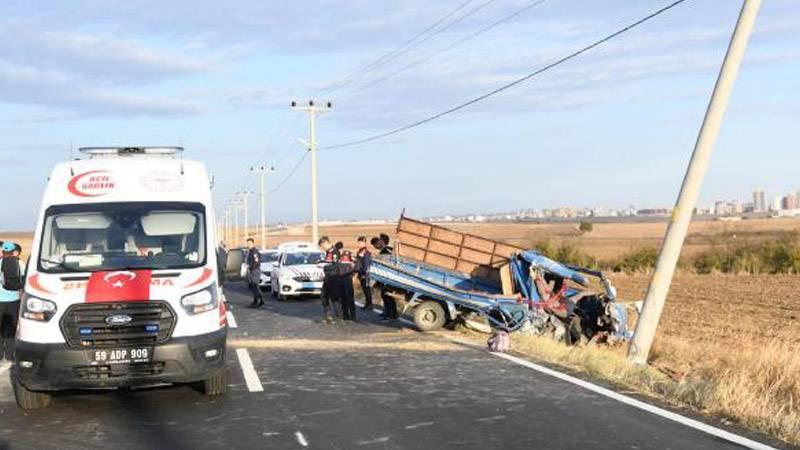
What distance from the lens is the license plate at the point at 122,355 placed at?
28.2ft

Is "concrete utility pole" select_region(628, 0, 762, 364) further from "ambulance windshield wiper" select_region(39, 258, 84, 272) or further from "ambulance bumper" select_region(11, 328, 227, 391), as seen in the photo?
"ambulance windshield wiper" select_region(39, 258, 84, 272)

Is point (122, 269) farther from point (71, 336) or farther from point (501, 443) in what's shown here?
point (501, 443)

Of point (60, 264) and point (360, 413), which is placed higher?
point (60, 264)

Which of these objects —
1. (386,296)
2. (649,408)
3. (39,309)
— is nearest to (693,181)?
(649,408)

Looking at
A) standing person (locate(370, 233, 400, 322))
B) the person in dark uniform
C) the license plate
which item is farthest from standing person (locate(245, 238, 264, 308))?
the license plate

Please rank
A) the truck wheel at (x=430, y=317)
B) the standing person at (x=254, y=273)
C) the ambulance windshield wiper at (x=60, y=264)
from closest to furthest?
the ambulance windshield wiper at (x=60, y=264) → the truck wheel at (x=430, y=317) → the standing person at (x=254, y=273)

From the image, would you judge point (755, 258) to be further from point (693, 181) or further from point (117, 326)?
point (117, 326)

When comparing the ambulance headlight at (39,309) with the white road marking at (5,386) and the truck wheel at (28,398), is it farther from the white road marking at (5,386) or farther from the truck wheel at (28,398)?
the white road marking at (5,386)

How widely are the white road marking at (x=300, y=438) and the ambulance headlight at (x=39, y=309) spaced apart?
107 inches

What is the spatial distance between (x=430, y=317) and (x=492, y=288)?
153 centimetres

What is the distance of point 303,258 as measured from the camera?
1094 inches

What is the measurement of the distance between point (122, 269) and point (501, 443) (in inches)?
172

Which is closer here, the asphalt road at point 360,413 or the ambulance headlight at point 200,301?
the asphalt road at point 360,413

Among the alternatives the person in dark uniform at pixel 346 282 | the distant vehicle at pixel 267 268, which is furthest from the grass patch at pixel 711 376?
the distant vehicle at pixel 267 268
